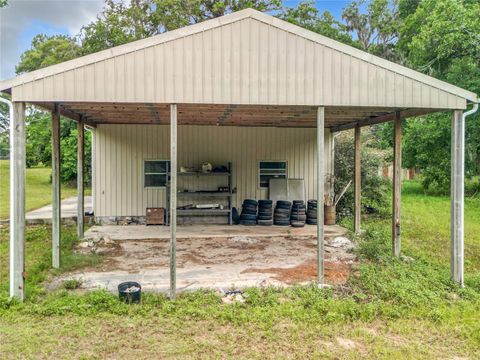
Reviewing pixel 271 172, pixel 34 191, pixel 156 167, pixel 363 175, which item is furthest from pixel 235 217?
pixel 34 191

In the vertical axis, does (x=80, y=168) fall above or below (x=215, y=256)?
above

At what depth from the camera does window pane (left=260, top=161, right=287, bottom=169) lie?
11.1 m

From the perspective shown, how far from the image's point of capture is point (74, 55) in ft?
71.5

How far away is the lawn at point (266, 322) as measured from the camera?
11.9ft

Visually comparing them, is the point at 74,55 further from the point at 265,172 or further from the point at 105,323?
the point at 105,323

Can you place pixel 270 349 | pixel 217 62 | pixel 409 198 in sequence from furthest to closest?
pixel 409 198, pixel 217 62, pixel 270 349

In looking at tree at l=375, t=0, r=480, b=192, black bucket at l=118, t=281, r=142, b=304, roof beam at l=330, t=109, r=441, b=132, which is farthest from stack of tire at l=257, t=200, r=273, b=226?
tree at l=375, t=0, r=480, b=192

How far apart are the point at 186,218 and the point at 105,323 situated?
20.8 ft

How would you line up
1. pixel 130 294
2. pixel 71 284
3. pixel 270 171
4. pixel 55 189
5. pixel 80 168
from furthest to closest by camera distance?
pixel 270 171, pixel 80 168, pixel 55 189, pixel 71 284, pixel 130 294

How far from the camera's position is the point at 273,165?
1112 centimetres

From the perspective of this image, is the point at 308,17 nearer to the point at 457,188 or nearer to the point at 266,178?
the point at 266,178

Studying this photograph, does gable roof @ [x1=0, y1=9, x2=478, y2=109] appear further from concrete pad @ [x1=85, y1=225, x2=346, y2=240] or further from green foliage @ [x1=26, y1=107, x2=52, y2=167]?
green foliage @ [x1=26, y1=107, x2=52, y2=167]

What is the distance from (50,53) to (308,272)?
76.8ft

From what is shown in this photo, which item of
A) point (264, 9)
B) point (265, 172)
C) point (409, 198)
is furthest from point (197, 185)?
point (264, 9)
